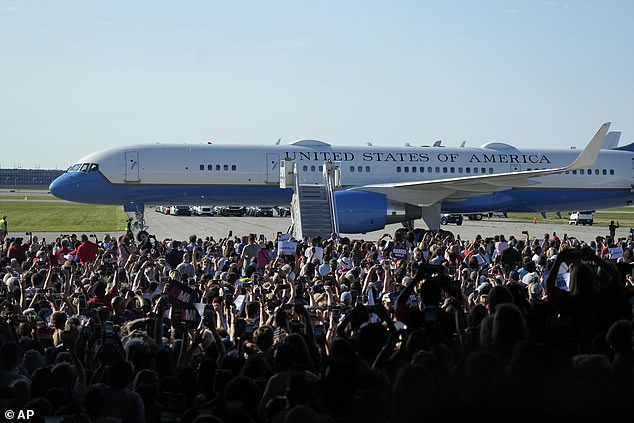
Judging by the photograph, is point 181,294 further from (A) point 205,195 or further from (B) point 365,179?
(B) point 365,179

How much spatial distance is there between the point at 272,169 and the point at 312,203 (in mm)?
4229

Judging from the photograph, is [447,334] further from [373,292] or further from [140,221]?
[140,221]

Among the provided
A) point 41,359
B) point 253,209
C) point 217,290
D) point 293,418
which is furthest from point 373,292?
point 253,209

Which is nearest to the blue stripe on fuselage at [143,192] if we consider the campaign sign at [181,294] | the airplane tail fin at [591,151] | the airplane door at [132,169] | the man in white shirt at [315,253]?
the airplane door at [132,169]

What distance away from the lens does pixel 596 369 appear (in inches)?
215

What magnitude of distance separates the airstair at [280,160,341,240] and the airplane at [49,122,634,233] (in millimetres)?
616

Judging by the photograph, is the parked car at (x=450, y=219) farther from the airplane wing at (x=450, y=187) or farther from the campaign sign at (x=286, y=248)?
the campaign sign at (x=286, y=248)

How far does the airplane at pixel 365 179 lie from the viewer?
119 ft

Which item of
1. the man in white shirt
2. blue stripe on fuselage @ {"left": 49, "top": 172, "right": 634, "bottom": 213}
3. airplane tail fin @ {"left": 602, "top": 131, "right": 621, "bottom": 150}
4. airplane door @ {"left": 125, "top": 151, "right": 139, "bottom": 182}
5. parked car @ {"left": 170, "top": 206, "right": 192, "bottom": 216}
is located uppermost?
airplane tail fin @ {"left": 602, "top": 131, "right": 621, "bottom": 150}

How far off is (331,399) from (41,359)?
330cm

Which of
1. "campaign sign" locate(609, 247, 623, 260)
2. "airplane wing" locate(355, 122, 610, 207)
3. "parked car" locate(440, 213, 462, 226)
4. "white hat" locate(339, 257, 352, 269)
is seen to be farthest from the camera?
"parked car" locate(440, 213, 462, 226)

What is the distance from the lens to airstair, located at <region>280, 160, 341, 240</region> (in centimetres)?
3266

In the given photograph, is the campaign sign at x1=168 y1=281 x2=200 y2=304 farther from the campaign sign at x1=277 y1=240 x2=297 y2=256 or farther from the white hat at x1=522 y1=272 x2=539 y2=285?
the campaign sign at x1=277 y1=240 x2=297 y2=256

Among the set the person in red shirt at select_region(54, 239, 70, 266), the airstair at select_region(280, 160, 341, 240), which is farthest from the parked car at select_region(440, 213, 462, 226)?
the person in red shirt at select_region(54, 239, 70, 266)
